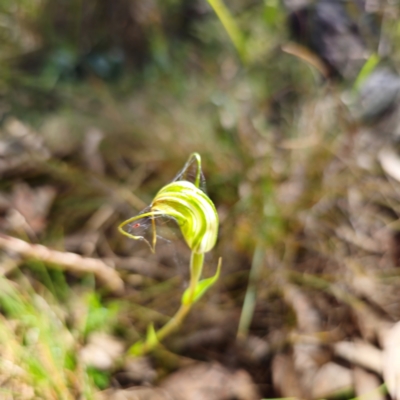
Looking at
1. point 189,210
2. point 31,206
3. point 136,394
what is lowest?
point 136,394

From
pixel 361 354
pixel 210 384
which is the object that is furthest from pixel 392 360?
pixel 210 384

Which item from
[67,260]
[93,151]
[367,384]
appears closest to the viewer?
[367,384]

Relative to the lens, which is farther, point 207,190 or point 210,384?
point 207,190

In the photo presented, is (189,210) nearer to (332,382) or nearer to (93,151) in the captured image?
(332,382)

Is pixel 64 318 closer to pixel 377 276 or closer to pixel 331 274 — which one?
pixel 331 274

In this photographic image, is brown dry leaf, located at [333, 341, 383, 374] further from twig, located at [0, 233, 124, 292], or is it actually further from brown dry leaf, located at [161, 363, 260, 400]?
twig, located at [0, 233, 124, 292]

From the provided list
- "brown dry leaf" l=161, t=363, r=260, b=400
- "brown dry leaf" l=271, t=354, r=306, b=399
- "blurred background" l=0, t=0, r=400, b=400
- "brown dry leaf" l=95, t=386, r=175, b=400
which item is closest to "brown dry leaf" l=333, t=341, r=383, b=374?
"blurred background" l=0, t=0, r=400, b=400

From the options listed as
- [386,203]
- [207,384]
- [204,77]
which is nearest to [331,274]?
[386,203]

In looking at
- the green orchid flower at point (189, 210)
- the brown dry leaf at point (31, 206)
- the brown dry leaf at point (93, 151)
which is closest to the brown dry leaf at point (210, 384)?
the green orchid flower at point (189, 210)
